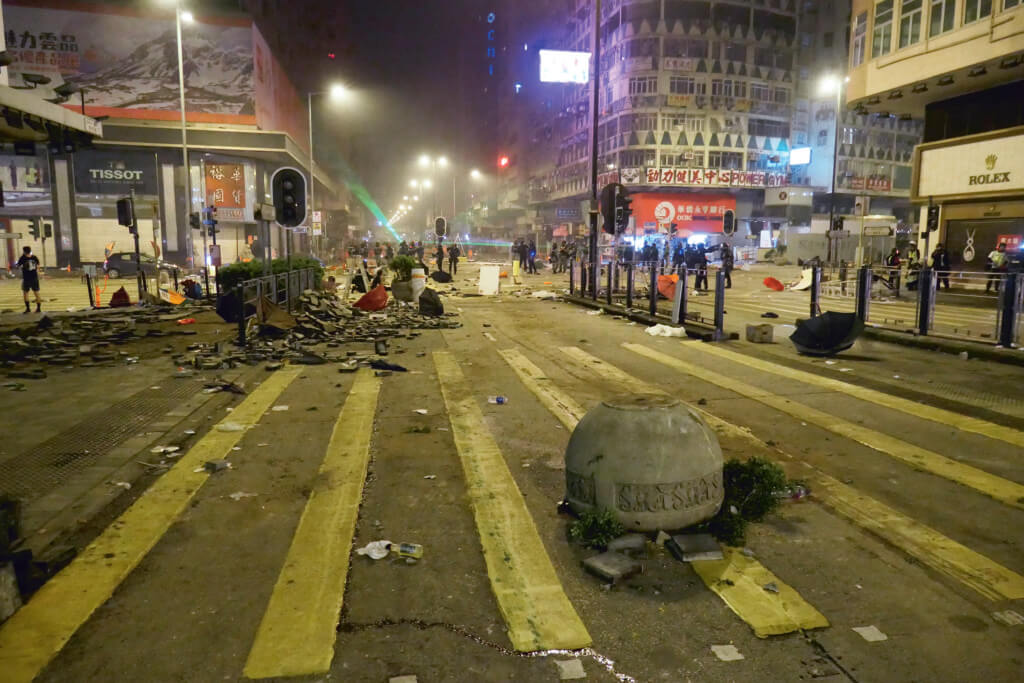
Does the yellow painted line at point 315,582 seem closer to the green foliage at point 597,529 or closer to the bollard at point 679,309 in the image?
the green foliage at point 597,529

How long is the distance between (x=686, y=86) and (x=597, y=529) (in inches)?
2390

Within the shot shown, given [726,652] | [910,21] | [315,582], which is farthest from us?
[910,21]

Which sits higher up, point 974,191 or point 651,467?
point 974,191

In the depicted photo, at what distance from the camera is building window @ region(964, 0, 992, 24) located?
22.5 metres

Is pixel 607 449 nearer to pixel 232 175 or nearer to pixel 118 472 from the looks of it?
pixel 118 472

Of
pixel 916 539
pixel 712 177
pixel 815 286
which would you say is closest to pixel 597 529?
pixel 916 539

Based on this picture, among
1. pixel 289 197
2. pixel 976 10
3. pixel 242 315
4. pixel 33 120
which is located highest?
pixel 976 10

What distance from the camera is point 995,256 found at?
23.3m

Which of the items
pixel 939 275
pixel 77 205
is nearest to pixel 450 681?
pixel 939 275

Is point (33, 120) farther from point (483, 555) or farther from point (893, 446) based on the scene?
point (893, 446)

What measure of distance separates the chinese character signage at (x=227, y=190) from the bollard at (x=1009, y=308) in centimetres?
4577

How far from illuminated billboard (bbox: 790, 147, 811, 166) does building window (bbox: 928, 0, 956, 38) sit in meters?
36.8

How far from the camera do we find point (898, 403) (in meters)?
7.84

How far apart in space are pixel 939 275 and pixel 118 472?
13361 mm
